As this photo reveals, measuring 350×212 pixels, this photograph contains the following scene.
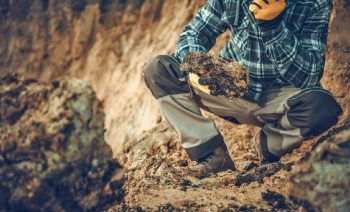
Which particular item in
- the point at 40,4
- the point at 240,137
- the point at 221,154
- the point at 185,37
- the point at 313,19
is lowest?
the point at 240,137

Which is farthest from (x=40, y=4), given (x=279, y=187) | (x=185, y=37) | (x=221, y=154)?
(x=279, y=187)

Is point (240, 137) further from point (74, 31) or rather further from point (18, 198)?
point (74, 31)

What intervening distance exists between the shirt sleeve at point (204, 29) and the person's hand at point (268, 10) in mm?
355

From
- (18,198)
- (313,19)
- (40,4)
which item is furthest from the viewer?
(40,4)

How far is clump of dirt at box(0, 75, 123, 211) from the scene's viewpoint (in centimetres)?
243

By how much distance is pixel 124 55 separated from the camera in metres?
4.48

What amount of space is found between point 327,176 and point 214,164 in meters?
0.92

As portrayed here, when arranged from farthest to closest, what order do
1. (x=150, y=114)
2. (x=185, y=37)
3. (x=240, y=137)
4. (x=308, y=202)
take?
(x=150, y=114), (x=240, y=137), (x=185, y=37), (x=308, y=202)

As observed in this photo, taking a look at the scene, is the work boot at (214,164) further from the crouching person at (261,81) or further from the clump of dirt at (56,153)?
the clump of dirt at (56,153)

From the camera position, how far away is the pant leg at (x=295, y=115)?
→ 2.64 m

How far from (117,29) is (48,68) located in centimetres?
72

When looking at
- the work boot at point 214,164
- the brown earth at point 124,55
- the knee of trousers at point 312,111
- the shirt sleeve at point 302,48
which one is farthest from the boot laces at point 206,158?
the shirt sleeve at point 302,48

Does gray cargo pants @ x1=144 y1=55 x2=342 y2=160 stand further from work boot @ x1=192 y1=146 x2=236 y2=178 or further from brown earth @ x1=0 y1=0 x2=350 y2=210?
brown earth @ x1=0 y1=0 x2=350 y2=210

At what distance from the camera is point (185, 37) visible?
2850 mm
